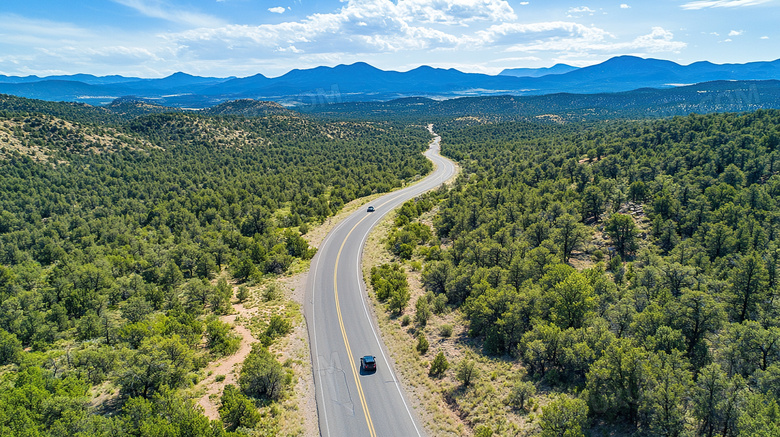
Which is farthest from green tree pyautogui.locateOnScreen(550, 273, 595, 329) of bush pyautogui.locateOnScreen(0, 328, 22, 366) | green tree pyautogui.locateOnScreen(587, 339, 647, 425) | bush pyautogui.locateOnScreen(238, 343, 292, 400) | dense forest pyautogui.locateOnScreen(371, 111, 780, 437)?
bush pyautogui.locateOnScreen(0, 328, 22, 366)

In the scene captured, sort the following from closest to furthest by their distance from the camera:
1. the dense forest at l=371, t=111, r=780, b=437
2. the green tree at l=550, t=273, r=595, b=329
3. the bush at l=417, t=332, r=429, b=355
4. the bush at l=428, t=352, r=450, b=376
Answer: the dense forest at l=371, t=111, r=780, b=437 < the bush at l=428, t=352, r=450, b=376 < the green tree at l=550, t=273, r=595, b=329 < the bush at l=417, t=332, r=429, b=355

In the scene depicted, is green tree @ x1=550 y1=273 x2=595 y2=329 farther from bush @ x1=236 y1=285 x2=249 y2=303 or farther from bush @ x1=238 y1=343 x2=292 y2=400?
bush @ x1=236 y1=285 x2=249 y2=303

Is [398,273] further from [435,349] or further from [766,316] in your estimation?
[766,316]

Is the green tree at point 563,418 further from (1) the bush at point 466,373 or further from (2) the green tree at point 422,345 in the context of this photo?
(2) the green tree at point 422,345

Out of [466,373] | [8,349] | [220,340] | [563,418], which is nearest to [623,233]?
[466,373]

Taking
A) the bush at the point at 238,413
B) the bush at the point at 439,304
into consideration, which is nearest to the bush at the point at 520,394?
the bush at the point at 439,304
